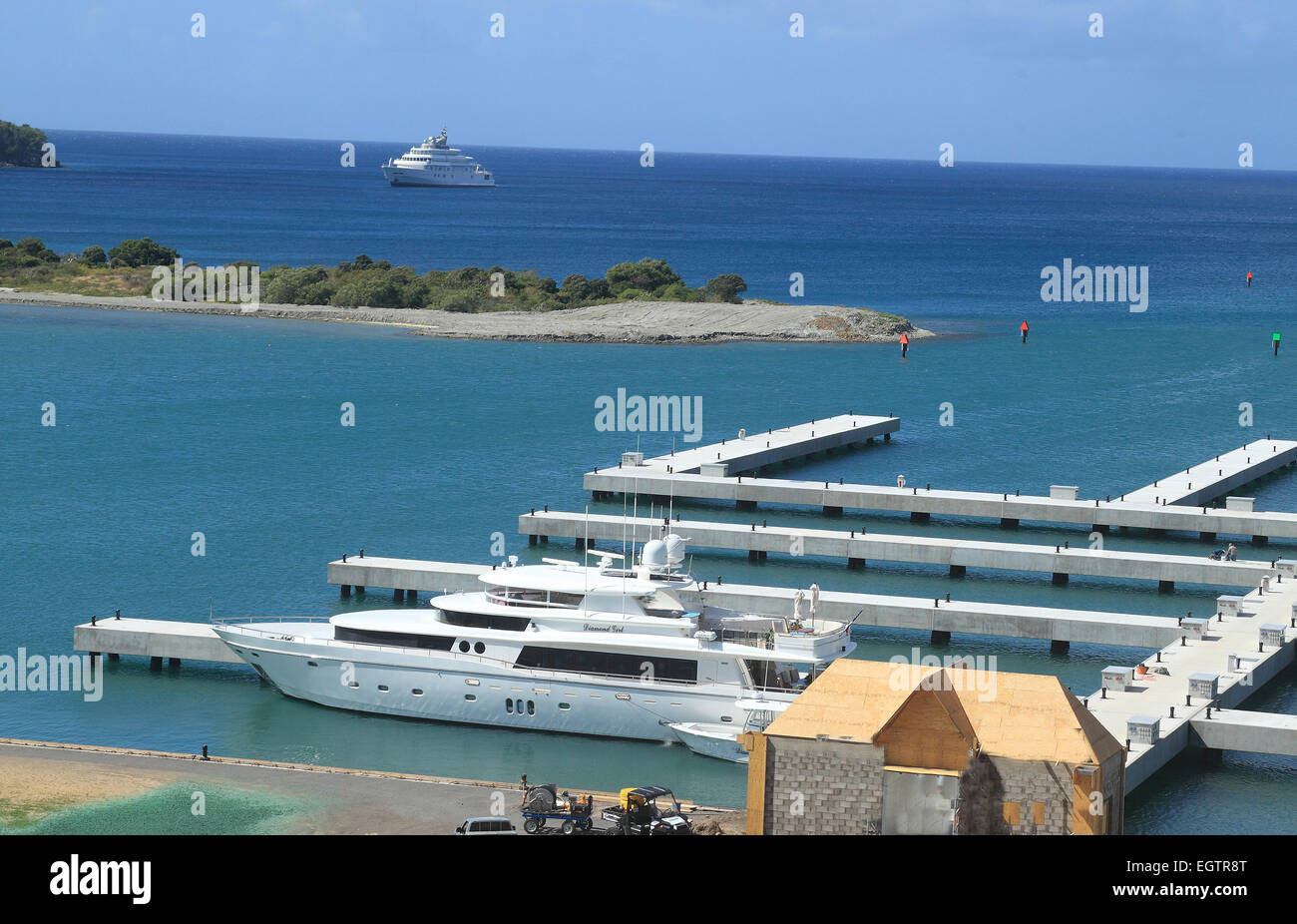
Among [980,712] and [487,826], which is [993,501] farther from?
[487,826]

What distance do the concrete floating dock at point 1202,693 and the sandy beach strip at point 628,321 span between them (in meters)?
78.7

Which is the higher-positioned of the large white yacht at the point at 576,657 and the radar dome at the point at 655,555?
the radar dome at the point at 655,555

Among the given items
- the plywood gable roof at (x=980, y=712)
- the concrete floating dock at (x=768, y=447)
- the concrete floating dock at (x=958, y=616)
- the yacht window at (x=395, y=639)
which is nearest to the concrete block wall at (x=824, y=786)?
Answer: the plywood gable roof at (x=980, y=712)

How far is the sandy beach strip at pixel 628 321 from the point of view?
419 feet

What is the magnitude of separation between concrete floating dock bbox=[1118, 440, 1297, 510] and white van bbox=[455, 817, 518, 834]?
42.8m

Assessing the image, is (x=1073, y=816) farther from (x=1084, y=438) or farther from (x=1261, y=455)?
(x=1084, y=438)

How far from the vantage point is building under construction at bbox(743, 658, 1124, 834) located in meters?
30.2

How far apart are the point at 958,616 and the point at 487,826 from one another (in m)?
23.3

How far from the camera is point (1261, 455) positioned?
270 ft

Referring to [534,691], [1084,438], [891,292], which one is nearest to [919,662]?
[534,691]

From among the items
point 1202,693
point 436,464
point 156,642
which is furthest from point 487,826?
point 436,464

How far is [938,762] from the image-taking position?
1202 inches

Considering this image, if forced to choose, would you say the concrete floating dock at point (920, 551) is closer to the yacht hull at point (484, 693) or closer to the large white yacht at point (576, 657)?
the large white yacht at point (576, 657)

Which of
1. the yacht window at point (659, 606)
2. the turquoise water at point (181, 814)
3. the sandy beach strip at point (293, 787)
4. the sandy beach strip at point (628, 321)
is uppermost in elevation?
the sandy beach strip at point (628, 321)
